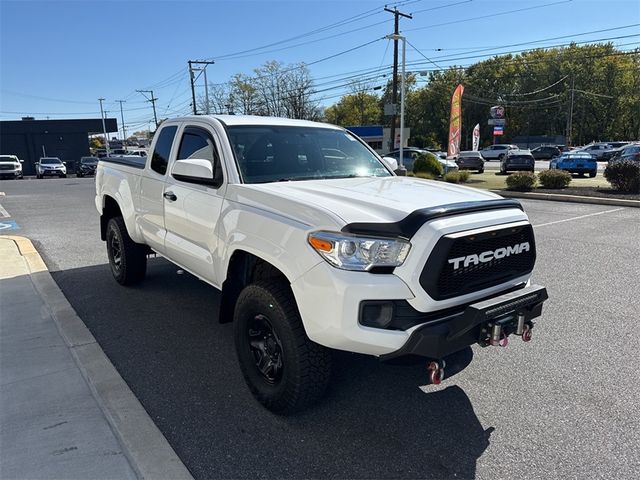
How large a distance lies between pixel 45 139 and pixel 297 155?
199ft

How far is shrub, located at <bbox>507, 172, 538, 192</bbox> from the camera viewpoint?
53.2 feet

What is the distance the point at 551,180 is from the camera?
16.4 m

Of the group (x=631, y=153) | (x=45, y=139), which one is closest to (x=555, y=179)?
(x=631, y=153)

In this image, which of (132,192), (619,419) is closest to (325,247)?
(619,419)

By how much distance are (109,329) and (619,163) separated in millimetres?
15943

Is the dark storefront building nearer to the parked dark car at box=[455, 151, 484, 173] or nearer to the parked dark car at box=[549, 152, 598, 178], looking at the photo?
the parked dark car at box=[455, 151, 484, 173]

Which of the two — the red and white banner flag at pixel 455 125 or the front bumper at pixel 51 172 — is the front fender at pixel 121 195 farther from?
the front bumper at pixel 51 172

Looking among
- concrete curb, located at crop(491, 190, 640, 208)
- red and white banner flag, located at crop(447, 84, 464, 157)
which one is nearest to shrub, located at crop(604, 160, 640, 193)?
concrete curb, located at crop(491, 190, 640, 208)

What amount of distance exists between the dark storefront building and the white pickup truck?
181ft

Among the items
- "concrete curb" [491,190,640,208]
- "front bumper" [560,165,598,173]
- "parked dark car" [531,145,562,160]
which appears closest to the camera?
"concrete curb" [491,190,640,208]

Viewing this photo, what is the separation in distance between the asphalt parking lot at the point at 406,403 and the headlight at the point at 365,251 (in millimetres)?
1093

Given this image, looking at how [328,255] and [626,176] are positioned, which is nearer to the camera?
[328,255]

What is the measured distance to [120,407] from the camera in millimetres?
3041

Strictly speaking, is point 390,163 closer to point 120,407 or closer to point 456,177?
point 120,407
